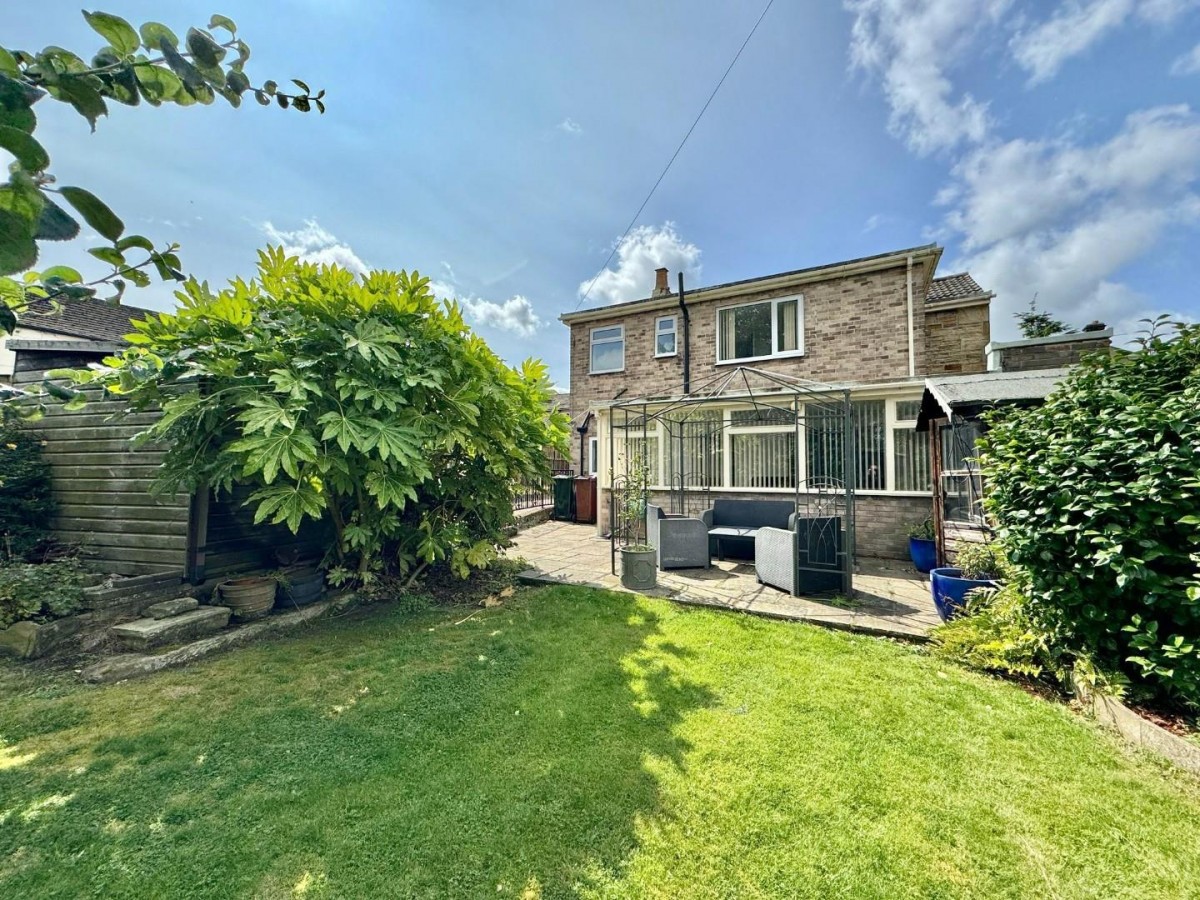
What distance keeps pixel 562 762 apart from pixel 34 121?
9.68ft

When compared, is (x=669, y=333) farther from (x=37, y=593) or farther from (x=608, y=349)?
(x=37, y=593)

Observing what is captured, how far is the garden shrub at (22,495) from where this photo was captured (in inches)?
184

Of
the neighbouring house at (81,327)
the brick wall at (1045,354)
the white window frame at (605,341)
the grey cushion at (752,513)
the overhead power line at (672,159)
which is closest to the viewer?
the brick wall at (1045,354)

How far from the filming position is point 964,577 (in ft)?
14.7

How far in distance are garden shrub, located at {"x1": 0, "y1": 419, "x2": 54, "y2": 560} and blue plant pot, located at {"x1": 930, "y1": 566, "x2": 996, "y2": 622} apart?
9097 millimetres

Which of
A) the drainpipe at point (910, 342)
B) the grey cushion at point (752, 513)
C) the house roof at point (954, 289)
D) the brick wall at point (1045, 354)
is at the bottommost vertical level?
the grey cushion at point (752, 513)

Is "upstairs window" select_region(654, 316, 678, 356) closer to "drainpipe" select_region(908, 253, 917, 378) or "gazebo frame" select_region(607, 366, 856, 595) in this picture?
"gazebo frame" select_region(607, 366, 856, 595)

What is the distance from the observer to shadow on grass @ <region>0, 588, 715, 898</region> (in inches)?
72.1

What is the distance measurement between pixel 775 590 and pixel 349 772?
4.84m

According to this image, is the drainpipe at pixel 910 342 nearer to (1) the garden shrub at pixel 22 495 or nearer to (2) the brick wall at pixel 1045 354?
(2) the brick wall at pixel 1045 354

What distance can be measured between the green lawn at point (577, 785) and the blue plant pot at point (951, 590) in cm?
88

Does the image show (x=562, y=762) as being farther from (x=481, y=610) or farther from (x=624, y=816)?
(x=481, y=610)

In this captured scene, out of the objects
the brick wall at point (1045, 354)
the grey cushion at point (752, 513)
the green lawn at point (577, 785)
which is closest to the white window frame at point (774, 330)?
the grey cushion at point (752, 513)

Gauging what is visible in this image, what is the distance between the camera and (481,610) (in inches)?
201
